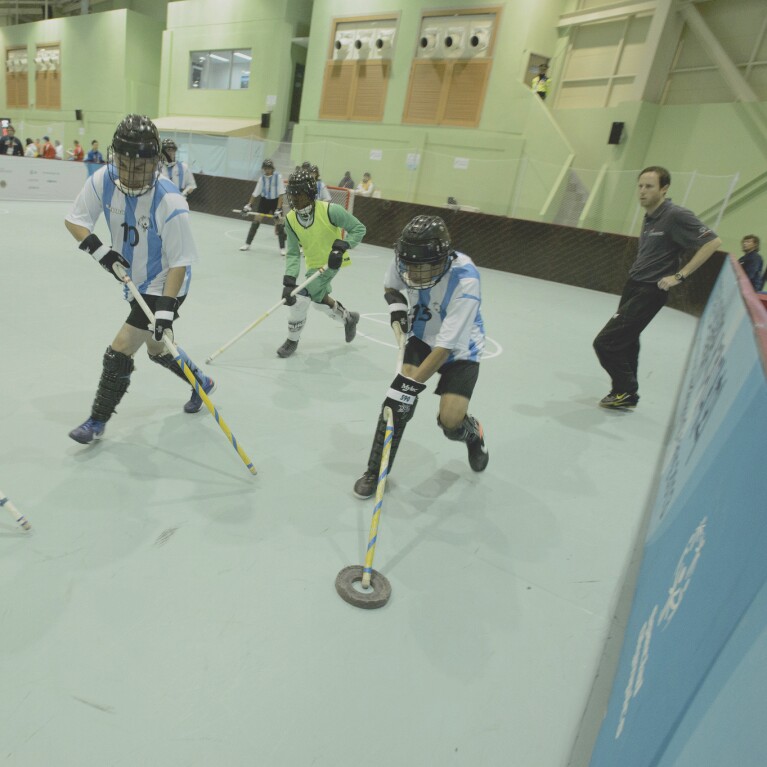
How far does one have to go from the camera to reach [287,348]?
200 inches

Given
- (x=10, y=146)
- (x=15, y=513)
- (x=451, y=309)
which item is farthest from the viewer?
(x=10, y=146)

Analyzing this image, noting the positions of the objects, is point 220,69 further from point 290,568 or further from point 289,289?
point 290,568

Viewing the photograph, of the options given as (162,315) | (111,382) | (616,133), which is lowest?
(111,382)

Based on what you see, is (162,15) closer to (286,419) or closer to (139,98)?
(139,98)

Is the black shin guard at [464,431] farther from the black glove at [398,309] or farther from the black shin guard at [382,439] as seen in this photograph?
the black glove at [398,309]

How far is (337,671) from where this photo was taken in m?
1.87

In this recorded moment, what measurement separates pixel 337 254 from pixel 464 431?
7.66 ft

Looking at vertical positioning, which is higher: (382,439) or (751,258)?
(751,258)

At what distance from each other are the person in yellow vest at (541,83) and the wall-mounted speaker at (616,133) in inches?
104

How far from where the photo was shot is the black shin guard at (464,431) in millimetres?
3043

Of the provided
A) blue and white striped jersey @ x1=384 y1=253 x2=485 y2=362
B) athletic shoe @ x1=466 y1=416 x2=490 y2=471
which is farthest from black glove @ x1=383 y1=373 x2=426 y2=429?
athletic shoe @ x1=466 y1=416 x2=490 y2=471

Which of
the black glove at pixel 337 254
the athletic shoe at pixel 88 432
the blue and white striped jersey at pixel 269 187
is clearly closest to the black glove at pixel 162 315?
the athletic shoe at pixel 88 432

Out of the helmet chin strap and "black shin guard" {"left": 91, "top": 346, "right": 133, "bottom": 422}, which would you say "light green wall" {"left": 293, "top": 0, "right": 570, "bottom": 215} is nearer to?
the helmet chin strap

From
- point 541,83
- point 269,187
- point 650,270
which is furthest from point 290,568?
point 541,83
